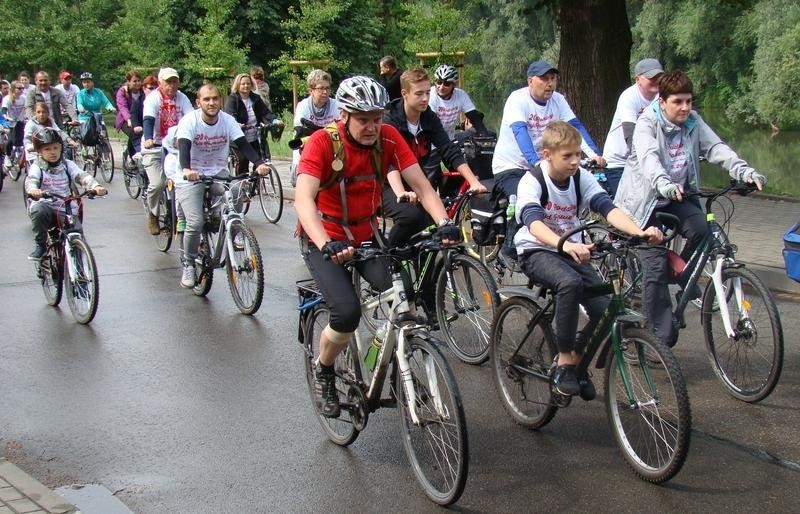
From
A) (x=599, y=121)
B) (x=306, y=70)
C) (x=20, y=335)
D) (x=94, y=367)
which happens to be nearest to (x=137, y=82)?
(x=599, y=121)

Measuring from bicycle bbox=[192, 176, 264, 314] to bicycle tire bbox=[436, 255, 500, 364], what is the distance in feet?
6.28

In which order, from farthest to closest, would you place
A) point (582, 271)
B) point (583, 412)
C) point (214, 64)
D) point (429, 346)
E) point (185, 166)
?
point (214, 64) → point (185, 166) → point (583, 412) → point (582, 271) → point (429, 346)

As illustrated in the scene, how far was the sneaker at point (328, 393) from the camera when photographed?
5.34 m

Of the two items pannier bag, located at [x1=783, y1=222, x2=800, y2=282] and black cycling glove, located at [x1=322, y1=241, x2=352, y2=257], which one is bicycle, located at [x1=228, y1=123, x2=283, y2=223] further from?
black cycling glove, located at [x1=322, y1=241, x2=352, y2=257]

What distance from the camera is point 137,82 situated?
1677 cm

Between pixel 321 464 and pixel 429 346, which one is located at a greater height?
pixel 429 346

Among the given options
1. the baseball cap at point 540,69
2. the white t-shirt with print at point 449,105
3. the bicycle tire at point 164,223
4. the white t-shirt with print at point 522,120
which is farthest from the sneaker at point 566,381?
the bicycle tire at point 164,223

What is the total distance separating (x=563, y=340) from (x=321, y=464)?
136cm

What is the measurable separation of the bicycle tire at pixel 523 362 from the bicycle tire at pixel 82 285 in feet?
13.0

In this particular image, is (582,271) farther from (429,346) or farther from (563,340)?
(429,346)

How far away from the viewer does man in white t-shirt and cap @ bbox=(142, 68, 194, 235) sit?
37.4 ft

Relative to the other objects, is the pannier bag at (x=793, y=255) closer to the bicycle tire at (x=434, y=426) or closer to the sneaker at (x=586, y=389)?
the sneaker at (x=586, y=389)

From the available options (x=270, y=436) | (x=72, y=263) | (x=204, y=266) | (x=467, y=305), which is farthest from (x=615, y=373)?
(x=72, y=263)

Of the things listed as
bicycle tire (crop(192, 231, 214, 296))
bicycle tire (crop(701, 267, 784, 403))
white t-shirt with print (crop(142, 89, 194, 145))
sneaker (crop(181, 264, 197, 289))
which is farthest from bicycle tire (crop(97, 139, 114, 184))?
bicycle tire (crop(701, 267, 784, 403))
